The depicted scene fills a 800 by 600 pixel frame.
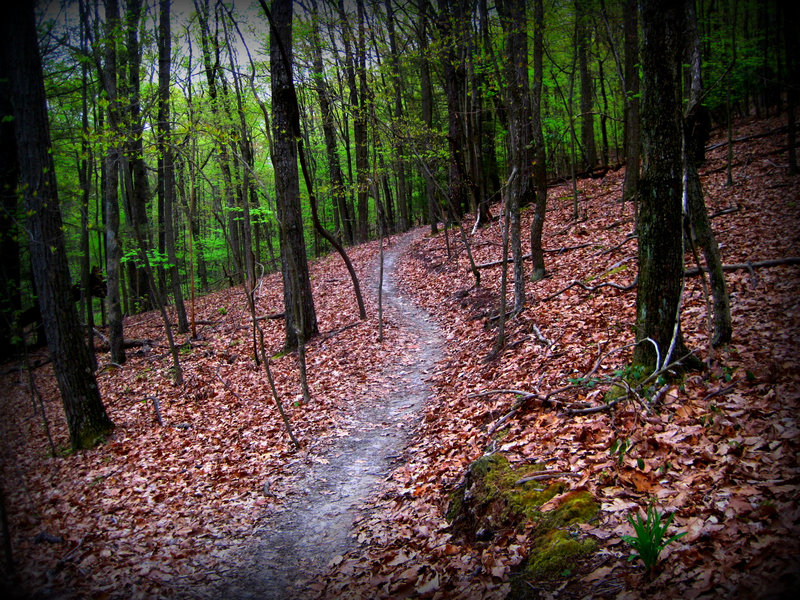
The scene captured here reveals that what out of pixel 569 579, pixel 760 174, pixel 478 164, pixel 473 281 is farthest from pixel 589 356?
pixel 478 164

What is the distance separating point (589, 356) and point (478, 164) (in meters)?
14.6

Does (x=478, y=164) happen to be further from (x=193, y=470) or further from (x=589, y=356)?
(x=193, y=470)

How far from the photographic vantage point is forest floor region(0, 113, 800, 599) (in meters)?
2.99

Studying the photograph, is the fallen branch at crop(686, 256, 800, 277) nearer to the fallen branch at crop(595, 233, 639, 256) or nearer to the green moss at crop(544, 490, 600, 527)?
the fallen branch at crop(595, 233, 639, 256)

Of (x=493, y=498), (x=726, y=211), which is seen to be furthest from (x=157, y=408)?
(x=726, y=211)

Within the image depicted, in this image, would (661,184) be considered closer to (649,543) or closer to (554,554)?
(649,543)

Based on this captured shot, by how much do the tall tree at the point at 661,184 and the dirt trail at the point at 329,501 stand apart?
12.7 feet

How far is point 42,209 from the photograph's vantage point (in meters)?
6.64

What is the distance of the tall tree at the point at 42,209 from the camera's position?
253 inches

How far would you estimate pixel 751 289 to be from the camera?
20.0 ft

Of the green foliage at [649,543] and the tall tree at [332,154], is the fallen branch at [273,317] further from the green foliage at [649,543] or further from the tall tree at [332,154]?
the green foliage at [649,543]

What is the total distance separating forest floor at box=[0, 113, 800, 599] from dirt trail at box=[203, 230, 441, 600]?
0.03m

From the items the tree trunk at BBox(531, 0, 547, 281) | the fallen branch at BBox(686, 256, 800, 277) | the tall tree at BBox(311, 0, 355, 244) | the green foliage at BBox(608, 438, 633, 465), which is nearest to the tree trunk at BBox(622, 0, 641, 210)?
the tree trunk at BBox(531, 0, 547, 281)

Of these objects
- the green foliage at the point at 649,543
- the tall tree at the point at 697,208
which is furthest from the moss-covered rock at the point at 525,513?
the tall tree at the point at 697,208
